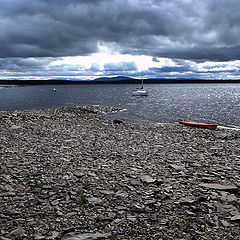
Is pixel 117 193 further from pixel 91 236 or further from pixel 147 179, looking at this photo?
pixel 91 236

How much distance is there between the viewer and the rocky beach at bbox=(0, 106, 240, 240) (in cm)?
624

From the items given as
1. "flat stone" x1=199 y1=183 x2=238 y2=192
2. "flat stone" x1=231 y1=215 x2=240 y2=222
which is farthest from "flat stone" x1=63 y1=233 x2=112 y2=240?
"flat stone" x1=199 y1=183 x2=238 y2=192

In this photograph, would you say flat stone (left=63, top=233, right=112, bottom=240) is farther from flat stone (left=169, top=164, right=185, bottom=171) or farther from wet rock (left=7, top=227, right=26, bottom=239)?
flat stone (left=169, top=164, right=185, bottom=171)


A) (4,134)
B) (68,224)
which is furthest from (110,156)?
(4,134)

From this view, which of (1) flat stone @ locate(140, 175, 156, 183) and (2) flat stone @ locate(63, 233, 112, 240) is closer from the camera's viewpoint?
(2) flat stone @ locate(63, 233, 112, 240)

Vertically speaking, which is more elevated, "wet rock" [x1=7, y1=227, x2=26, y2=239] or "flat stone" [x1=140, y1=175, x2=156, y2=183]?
"wet rock" [x1=7, y1=227, x2=26, y2=239]

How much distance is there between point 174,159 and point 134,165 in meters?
2.48

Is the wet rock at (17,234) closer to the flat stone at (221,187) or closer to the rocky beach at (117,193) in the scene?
the rocky beach at (117,193)

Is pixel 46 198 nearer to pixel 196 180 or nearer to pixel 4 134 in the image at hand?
pixel 196 180

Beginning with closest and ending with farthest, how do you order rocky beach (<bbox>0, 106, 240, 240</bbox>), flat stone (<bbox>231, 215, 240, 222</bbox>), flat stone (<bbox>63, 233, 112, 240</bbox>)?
flat stone (<bbox>63, 233, 112, 240</bbox>) < rocky beach (<bbox>0, 106, 240, 240</bbox>) < flat stone (<bbox>231, 215, 240, 222</bbox>)

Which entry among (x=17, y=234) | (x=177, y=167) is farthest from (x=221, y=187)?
(x=17, y=234)

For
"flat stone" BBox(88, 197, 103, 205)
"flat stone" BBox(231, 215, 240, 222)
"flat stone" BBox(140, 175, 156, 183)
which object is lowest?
"flat stone" BBox(231, 215, 240, 222)

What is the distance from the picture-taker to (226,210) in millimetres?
7301

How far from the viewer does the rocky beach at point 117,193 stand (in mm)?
6238
